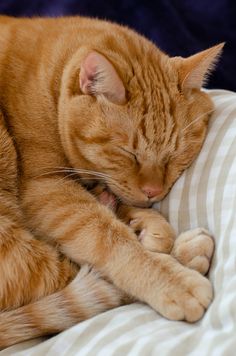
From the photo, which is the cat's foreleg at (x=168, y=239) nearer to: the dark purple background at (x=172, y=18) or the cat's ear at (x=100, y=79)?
the cat's ear at (x=100, y=79)

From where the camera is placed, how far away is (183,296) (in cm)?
118

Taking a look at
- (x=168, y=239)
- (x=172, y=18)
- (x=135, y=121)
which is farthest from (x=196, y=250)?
(x=172, y=18)

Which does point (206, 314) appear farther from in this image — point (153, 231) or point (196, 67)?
point (196, 67)

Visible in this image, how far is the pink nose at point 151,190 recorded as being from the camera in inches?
54.4

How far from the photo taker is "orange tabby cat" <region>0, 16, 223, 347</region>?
1.23 m

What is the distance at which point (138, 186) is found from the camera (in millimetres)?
1389

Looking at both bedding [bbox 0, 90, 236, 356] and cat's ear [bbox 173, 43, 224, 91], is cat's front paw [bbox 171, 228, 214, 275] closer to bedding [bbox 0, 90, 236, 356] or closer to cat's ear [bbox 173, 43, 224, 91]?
bedding [bbox 0, 90, 236, 356]

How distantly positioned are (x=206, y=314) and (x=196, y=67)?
0.61 meters

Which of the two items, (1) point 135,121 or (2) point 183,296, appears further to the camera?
(1) point 135,121

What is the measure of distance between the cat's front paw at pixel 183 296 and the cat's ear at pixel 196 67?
48cm

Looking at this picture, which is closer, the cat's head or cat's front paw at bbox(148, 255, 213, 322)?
cat's front paw at bbox(148, 255, 213, 322)

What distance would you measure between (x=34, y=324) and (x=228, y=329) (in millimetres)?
408

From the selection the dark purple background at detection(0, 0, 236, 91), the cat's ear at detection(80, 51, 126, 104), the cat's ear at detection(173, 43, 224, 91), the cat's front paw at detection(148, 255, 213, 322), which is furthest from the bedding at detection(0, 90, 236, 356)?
the dark purple background at detection(0, 0, 236, 91)

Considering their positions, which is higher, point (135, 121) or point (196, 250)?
point (135, 121)
